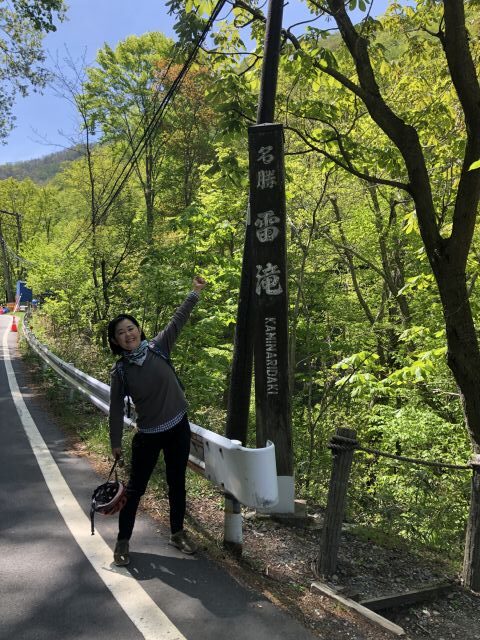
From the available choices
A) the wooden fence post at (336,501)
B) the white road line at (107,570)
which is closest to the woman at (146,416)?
the white road line at (107,570)

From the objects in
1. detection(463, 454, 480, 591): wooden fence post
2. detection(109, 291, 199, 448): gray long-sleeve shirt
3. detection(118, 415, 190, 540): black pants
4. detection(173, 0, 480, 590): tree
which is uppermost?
detection(173, 0, 480, 590): tree

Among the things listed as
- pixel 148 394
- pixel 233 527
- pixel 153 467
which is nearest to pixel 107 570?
pixel 153 467

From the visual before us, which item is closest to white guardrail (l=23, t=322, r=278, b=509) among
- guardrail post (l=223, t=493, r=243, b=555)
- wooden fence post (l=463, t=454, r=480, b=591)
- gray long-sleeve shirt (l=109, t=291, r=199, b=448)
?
guardrail post (l=223, t=493, r=243, b=555)

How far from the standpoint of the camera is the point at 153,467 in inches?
147

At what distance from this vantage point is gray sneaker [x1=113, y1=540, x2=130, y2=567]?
3.44 metres

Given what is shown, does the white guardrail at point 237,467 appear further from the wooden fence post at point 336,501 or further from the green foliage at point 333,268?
the green foliage at point 333,268

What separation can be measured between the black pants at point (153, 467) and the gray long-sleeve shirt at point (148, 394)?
0.39ft

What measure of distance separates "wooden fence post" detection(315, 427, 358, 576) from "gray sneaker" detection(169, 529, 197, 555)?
3.09 feet

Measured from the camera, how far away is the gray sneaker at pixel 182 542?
12.0 feet

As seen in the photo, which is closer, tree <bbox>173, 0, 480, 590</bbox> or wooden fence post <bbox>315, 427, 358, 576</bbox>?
wooden fence post <bbox>315, 427, 358, 576</bbox>

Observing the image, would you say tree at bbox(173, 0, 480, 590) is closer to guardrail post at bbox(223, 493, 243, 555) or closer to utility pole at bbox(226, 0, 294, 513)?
utility pole at bbox(226, 0, 294, 513)

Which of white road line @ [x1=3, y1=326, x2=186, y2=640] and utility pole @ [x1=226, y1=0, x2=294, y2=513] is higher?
utility pole @ [x1=226, y1=0, x2=294, y2=513]

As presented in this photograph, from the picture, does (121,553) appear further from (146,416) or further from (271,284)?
(271,284)

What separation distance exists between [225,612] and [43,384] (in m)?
9.33
